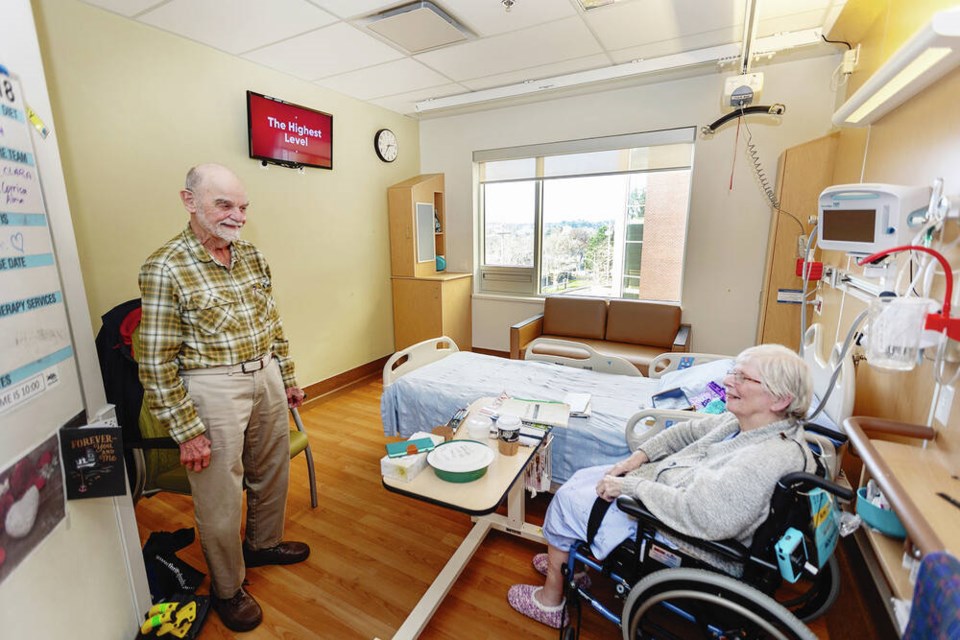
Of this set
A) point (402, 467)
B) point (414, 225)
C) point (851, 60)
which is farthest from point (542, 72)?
point (402, 467)

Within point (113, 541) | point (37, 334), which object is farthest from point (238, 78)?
point (113, 541)

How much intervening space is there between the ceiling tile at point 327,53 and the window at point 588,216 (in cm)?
168

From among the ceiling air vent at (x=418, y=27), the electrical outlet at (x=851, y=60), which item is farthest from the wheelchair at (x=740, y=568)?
the ceiling air vent at (x=418, y=27)

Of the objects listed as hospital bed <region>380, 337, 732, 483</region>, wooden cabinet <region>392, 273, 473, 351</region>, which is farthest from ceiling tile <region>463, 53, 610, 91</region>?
hospital bed <region>380, 337, 732, 483</region>

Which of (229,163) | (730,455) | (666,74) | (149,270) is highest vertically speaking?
(666,74)

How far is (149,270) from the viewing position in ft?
4.52

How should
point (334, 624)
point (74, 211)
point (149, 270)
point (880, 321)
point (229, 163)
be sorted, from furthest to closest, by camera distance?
1. point (229, 163)
2. point (74, 211)
3. point (334, 624)
4. point (149, 270)
5. point (880, 321)

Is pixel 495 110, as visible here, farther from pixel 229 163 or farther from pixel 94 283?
pixel 94 283

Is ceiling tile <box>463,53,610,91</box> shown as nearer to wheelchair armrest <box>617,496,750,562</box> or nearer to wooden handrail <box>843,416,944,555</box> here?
wooden handrail <box>843,416,944,555</box>

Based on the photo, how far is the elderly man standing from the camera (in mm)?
1380

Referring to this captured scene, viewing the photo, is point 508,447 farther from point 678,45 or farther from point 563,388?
point 678,45

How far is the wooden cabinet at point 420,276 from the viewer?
421 cm

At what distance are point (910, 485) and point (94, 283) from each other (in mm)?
3321

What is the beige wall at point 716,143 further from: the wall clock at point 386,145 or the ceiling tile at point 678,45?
the wall clock at point 386,145
